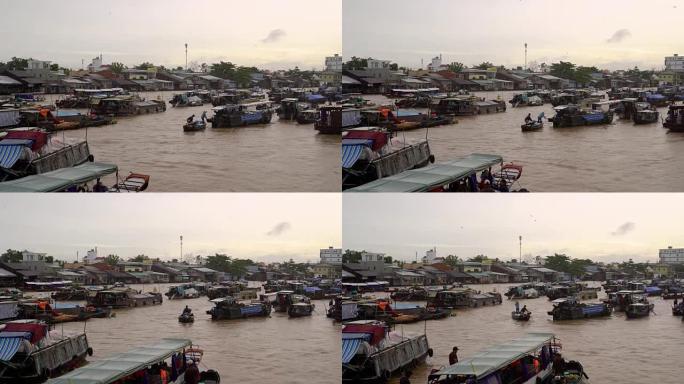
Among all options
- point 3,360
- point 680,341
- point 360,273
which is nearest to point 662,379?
point 680,341

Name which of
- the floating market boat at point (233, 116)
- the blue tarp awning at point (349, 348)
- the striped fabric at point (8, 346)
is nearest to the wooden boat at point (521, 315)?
the blue tarp awning at point (349, 348)

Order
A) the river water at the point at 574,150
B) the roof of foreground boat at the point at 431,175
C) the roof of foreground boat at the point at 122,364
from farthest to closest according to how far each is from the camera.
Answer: the river water at the point at 574,150 < the roof of foreground boat at the point at 431,175 < the roof of foreground boat at the point at 122,364

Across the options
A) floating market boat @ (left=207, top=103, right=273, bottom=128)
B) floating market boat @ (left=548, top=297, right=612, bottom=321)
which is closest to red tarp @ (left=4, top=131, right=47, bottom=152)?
floating market boat @ (left=207, top=103, right=273, bottom=128)

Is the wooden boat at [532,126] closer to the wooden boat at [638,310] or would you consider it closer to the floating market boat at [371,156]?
the floating market boat at [371,156]

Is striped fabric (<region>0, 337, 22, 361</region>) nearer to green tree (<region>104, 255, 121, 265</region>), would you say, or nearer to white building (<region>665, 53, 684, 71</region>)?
green tree (<region>104, 255, 121, 265</region>)

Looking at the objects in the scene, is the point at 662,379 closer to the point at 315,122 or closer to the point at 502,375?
the point at 502,375

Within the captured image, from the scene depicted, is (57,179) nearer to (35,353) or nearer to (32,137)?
(32,137)
